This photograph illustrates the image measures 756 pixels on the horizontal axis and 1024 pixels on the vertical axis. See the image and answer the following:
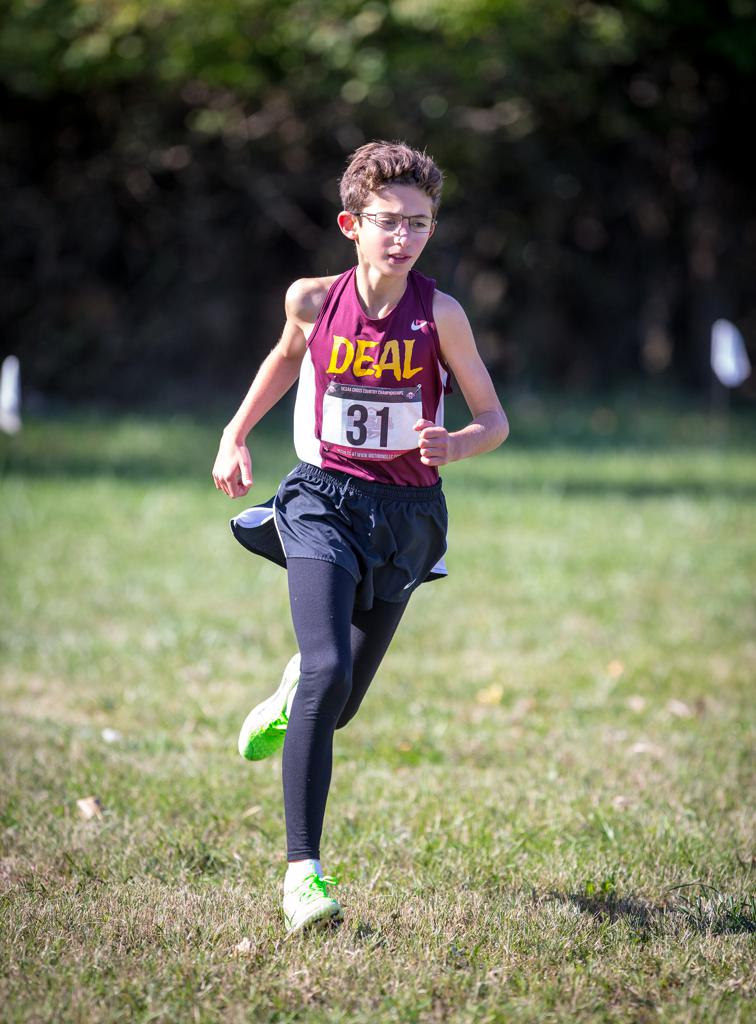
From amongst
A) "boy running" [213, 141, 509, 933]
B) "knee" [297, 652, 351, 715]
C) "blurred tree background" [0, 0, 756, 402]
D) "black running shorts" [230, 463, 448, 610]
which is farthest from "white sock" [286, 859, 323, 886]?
"blurred tree background" [0, 0, 756, 402]

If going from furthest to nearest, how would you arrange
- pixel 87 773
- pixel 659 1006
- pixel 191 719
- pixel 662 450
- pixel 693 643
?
pixel 662 450
pixel 693 643
pixel 191 719
pixel 87 773
pixel 659 1006

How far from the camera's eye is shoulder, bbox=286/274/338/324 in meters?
3.43

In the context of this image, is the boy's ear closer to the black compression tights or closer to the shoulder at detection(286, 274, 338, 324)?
the shoulder at detection(286, 274, 338, 324)

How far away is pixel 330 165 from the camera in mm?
17250

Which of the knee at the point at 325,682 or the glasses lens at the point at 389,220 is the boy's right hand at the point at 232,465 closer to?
the knee at the point at 325,682

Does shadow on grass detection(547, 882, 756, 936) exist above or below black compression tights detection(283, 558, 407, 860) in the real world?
below

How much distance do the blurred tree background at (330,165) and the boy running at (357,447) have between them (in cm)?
1313

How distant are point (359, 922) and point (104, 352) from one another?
1461 centimetres

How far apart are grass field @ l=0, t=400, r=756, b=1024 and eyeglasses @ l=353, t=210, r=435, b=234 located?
74.8 inches

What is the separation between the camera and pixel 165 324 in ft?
56.7

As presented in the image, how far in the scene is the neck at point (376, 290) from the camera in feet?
11.2

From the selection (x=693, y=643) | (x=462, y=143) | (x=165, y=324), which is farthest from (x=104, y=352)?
(x=693, y=643)

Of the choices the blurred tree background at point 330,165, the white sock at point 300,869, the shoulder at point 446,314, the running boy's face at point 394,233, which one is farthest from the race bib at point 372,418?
the blurred tree background at point 330,165

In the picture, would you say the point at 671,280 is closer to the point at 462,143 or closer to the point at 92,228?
the point at 462,143
